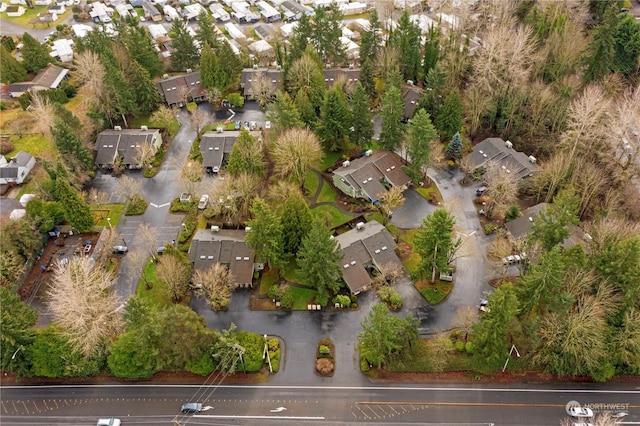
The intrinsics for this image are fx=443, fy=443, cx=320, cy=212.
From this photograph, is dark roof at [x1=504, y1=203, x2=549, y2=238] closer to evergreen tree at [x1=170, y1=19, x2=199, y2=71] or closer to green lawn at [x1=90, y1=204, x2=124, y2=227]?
green lawn at [x1=90, y1=204, x2=124, y2=227]

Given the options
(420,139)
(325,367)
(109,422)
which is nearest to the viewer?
(109,422)

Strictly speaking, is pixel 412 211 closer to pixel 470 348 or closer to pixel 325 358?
pixel 470 348

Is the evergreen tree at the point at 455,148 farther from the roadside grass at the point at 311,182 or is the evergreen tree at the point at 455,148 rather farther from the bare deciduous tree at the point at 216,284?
the bare deciduous tree at the point at 216,284

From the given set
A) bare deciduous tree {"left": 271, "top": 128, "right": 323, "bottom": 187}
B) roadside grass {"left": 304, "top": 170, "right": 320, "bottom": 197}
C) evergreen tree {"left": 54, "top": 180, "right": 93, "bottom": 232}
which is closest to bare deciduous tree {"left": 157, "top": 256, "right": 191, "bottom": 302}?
evergreen tree {"left": 54, "top": 180, "right": 93, "bottom": 232}

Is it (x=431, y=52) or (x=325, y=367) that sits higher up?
(x=431, y=52)

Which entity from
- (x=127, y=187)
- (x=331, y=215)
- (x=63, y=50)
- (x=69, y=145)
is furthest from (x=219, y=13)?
(x=331, y=215)

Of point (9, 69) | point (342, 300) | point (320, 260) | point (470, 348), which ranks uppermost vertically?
point (9, 69)
